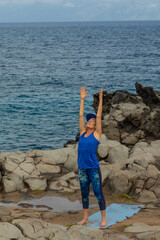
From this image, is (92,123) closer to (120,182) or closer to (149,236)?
(149,236)

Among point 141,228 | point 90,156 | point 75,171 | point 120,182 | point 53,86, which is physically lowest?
point 53,86

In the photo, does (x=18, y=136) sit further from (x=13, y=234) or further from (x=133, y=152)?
(x=13, y=234)

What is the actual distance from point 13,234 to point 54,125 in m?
20.9

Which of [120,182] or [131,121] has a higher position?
[131,121]

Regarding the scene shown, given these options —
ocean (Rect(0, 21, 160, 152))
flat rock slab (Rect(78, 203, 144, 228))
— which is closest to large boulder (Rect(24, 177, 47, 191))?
flat rock slab (Rect(78, 203, 144, 228))

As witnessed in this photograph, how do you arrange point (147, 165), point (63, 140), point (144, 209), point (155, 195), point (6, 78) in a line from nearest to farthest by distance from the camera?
point (144, 209) → point (155, 195) → point (147, 165) → point (63, 140) → point (6, 78)

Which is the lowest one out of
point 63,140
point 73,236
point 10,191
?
point 63,140

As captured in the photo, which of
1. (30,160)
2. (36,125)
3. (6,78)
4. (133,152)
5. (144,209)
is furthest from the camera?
(6,78)

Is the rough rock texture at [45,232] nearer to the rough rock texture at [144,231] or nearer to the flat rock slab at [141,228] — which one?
the rough rock texture at [144,231]

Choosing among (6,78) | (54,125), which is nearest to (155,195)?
(54,125)

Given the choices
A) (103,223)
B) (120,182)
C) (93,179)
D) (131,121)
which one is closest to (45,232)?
(93,179)

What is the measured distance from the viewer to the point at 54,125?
91.1 feet

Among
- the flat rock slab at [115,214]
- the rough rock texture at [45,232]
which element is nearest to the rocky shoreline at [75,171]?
the flat rock slab at [115,214]

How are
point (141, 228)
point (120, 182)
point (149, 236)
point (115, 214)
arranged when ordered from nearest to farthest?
1. point (149, 236)
2. point (141, 228)
3. point (115, 214)
4. point (120, 182)
